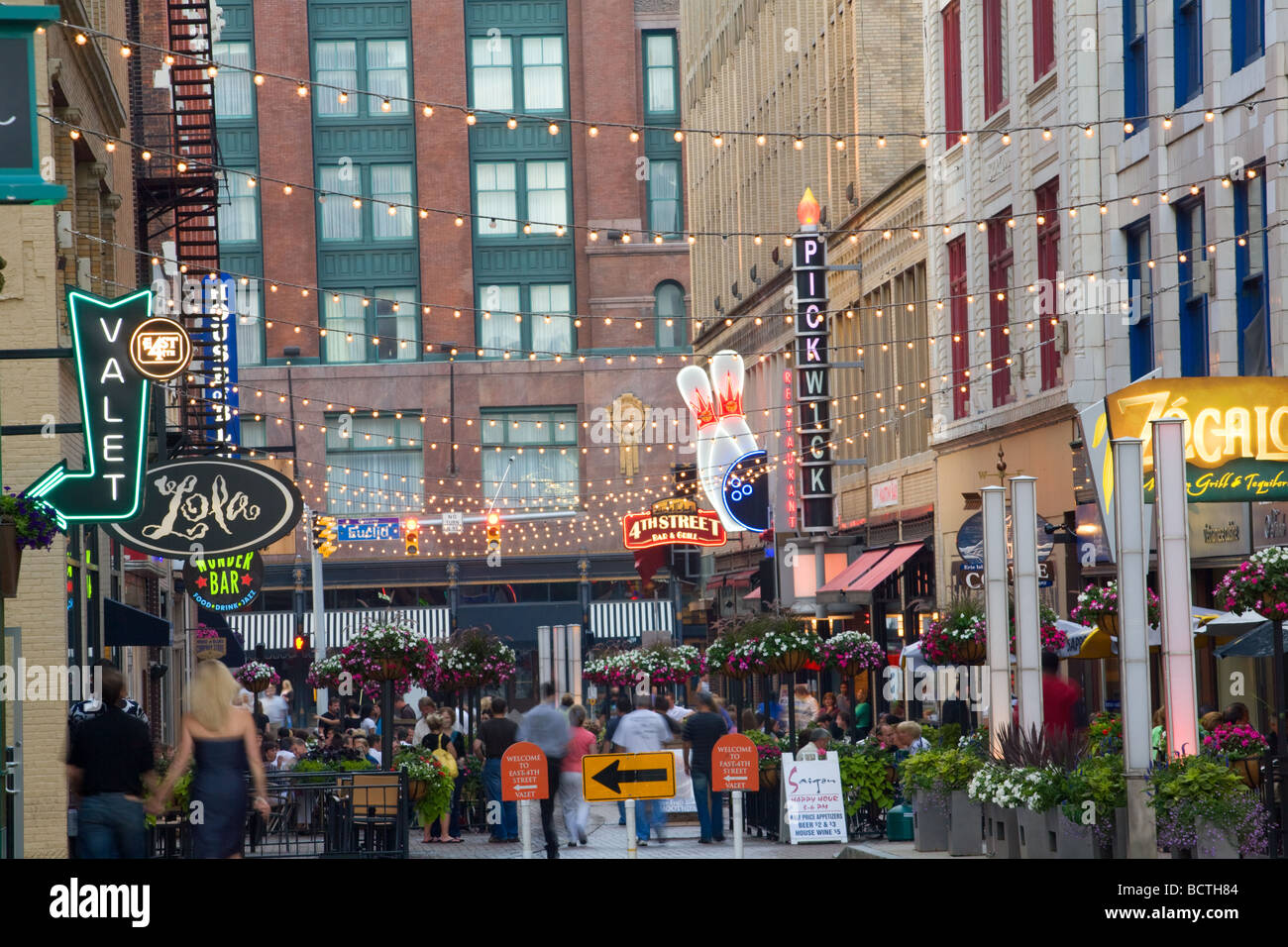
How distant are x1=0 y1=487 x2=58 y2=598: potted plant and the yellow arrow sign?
4884 mm

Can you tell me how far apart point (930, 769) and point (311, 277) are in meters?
48.6

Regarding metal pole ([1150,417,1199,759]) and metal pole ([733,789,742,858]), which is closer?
metal pole ([1150,417,1199,759])

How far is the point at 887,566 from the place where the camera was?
38.8 metres

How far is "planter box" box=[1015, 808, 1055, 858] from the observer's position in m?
15.0

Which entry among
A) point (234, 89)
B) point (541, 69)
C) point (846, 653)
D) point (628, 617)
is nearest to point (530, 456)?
point (628, 617)

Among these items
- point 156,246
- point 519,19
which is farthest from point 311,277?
point 156,246

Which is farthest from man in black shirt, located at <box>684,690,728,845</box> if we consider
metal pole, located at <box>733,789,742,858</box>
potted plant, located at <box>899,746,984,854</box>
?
potted plant, located at <box>899,746,984,854</box>

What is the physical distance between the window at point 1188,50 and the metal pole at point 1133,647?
543 inches

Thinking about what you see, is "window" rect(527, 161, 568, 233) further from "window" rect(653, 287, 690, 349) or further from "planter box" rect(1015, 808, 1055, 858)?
"planter box" rect(1015, 808, 1055, 858)

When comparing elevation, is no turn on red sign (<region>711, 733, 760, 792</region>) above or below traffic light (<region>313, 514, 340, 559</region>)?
below

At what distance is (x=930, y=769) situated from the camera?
18109 mm

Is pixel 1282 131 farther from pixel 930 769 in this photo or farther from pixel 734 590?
pixel 734 590

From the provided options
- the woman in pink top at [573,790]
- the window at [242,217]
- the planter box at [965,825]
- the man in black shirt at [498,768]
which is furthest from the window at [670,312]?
the planter box at [965,825]

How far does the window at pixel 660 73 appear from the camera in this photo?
65.9 metres
